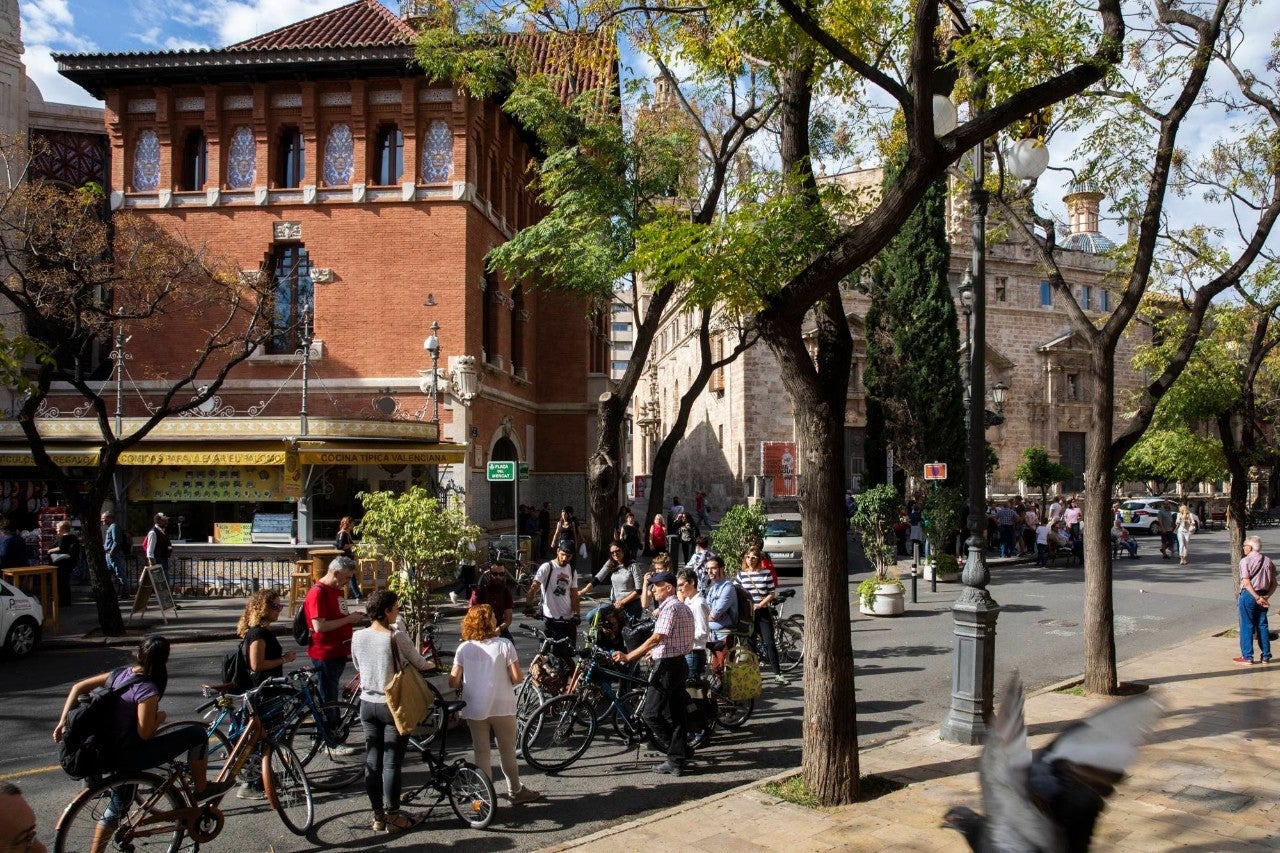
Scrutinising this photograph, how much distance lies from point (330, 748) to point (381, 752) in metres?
1.27

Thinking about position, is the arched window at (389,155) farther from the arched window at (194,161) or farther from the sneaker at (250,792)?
the sneaker at (250,792)

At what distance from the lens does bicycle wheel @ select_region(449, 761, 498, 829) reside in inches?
260

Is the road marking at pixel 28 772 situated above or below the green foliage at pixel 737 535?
below

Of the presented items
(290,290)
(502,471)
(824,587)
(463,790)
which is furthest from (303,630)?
(290,290)

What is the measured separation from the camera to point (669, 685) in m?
8.01

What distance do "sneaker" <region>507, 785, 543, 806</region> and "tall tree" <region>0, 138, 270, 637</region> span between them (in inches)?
328

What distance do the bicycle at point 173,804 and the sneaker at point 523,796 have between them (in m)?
1.44

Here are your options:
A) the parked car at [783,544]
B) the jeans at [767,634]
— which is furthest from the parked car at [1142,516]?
Answer: the jeans at [767,634]

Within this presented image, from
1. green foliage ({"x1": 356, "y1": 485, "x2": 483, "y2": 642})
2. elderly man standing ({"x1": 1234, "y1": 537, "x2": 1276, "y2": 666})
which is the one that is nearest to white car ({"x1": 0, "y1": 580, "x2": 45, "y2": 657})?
green foliage ({"x1": 356, "y1": 485, "x2": 483, "y2": 642})

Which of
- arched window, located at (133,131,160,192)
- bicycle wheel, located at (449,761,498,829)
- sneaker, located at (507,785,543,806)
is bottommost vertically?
sneaker, located at (507,785,543,806)

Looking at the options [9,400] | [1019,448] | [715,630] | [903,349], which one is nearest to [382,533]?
[715,630]

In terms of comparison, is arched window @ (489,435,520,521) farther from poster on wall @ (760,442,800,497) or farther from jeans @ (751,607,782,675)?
poster on wall @ (760,442,800,497)

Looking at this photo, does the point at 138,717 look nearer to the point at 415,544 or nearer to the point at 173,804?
the point at 173,804

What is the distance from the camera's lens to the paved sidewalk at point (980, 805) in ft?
20.0
